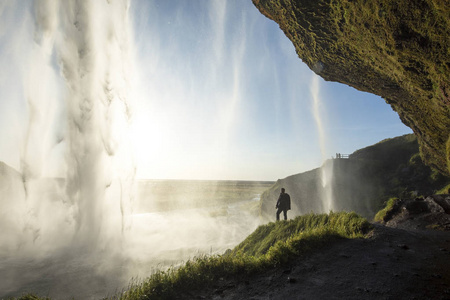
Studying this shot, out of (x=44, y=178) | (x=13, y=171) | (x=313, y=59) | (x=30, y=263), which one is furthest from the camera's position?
(x=13, y=171)

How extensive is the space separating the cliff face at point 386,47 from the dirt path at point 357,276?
16.8 ft

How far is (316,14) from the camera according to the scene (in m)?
8.22

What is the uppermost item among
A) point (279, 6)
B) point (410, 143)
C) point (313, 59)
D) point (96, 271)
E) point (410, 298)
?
point (279, 6)

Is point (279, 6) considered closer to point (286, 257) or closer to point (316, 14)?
point (316, 14)

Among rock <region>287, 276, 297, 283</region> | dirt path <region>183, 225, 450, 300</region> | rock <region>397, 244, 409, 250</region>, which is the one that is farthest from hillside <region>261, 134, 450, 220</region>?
rock <region>287, 276, 297, 283</region>

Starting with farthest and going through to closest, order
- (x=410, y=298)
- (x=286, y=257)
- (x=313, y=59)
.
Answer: (x=313, y=59) → (x=286, y=257) → (x=410, y=298)

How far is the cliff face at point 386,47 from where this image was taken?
6.03 meters

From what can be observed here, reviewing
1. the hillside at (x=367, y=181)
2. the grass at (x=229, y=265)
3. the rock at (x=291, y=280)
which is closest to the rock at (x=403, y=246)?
the grass at (x=229, y=265)

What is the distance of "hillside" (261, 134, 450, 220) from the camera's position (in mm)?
19312

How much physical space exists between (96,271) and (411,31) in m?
16.1

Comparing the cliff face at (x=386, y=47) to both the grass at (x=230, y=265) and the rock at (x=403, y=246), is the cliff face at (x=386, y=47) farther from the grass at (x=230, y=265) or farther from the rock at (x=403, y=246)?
the grass at (x=230, y=265)

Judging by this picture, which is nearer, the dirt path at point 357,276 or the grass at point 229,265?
the dirt path at point 357,276

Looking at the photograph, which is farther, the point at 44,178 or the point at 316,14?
the point at 44,178

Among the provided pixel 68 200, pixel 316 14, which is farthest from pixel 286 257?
pixel 68 200
